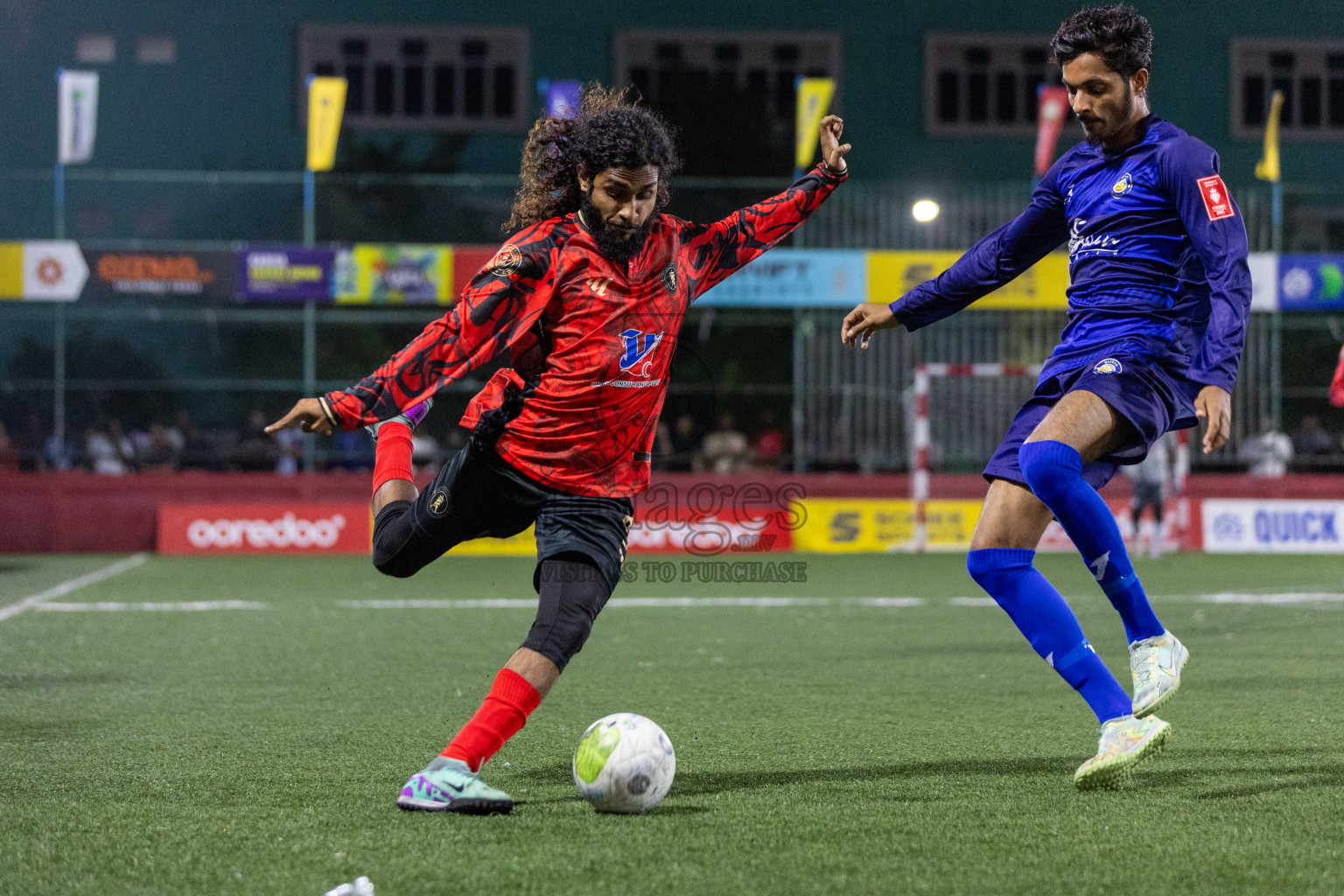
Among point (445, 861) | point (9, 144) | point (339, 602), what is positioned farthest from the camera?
point (9, 144)

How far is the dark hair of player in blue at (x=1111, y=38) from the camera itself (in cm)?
410

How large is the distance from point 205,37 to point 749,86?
9848mm

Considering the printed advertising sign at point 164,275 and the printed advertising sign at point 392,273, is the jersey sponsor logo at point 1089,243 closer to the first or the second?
the printed advertising sign at point 392,273

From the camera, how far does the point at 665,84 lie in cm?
2530

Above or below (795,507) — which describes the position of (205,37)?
above

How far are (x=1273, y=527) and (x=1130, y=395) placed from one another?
48.7 feet

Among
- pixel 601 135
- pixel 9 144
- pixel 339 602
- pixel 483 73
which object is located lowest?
pixel 339 602

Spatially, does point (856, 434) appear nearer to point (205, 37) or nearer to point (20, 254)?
point (20, 254)

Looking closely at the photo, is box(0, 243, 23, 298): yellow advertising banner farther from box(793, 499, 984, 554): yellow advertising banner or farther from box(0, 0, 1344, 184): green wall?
box(793, 499, 984, 554): yellow advertising banner

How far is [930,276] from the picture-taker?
707 inches

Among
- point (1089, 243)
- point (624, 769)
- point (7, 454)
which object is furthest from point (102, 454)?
point (1089, 243)

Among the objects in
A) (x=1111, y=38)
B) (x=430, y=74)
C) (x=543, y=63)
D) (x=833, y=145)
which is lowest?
(x=833, y=145)

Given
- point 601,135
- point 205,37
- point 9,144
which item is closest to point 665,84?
point 205,37

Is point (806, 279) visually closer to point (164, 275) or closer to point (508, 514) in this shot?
point (164, 275)
